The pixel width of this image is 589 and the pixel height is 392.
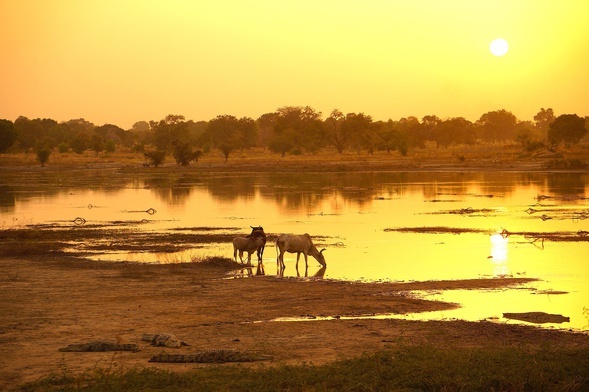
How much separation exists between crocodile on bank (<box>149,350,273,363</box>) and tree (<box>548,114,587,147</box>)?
113 meters

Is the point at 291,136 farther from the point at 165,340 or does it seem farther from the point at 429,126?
the point at 165,340

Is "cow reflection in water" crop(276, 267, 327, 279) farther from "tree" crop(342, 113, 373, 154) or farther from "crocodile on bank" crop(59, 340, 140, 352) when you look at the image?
"tree" crop(342, 113, 373, 154)

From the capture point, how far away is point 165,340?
44.2 feet

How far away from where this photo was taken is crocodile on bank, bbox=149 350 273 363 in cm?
1234

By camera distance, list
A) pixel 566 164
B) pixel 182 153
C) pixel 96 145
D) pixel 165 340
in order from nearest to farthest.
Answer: pixel 165 340 → pixel 566 164 → pixel 182 153 → pixel 96 145

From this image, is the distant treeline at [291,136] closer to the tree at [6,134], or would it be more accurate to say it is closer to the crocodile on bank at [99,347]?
the tree at [6,134]

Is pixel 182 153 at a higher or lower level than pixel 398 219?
higher

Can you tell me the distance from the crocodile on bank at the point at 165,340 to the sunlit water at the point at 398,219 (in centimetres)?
589

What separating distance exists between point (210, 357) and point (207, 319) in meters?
3.62

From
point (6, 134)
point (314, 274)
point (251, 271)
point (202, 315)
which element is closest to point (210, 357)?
point (202, 315)

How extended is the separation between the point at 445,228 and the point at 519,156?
74.9 metres

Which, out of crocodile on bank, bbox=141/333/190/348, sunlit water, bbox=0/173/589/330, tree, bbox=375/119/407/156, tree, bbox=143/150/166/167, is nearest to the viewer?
crocodile on bank, bbox=141/333/190/348

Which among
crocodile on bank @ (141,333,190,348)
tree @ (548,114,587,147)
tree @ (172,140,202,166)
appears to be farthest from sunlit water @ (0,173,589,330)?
tree @ (548,114,587,147)

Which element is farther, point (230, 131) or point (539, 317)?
point (230, 131)
